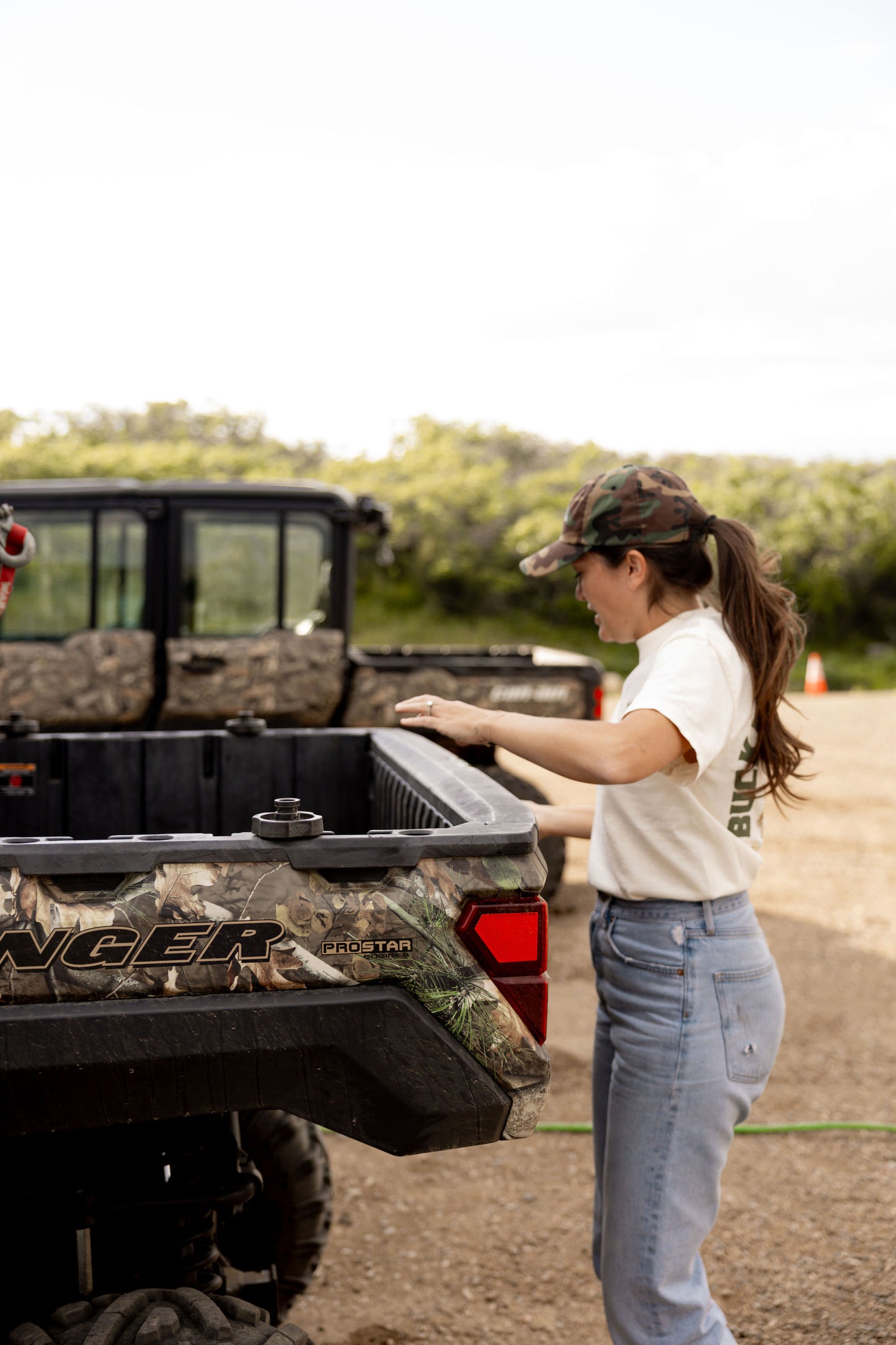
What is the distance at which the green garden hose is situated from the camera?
397 centimetres

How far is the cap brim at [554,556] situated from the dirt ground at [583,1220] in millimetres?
1213

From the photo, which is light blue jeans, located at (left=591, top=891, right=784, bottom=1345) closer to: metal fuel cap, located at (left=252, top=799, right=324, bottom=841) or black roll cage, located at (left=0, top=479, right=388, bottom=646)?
metal fuel cap, located at (left=252, top=799, right=324, bottom=841)

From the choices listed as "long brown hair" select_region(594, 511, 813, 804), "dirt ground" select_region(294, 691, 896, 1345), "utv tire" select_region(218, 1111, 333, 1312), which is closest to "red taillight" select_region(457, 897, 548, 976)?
"long brown hair" select_region(594, 511, 813, 804)

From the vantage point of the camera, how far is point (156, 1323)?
1.70 meters

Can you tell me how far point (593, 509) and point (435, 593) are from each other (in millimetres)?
30001

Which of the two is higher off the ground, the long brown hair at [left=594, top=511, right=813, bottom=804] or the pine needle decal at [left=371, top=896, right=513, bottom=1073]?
the long brown hair at [left=594, top=511, right=813, bottom=804]

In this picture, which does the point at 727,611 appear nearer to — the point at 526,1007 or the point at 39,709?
the point at 526,1007

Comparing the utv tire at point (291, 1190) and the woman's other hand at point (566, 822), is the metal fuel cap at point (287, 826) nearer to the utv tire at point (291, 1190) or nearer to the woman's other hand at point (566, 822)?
the woman's other hand at point (566, 822)

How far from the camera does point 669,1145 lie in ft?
6.31

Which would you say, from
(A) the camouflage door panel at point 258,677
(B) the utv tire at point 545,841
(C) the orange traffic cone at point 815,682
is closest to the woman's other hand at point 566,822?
(B) the utv tire at point 545,841

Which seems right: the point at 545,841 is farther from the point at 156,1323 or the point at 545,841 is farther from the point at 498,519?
the point at 498,519

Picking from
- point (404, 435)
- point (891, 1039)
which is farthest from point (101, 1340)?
point (404, 435)

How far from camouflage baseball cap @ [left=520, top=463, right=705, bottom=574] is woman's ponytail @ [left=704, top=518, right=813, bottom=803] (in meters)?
0.06


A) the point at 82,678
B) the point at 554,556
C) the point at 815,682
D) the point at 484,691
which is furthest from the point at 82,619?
the point at 815,682
